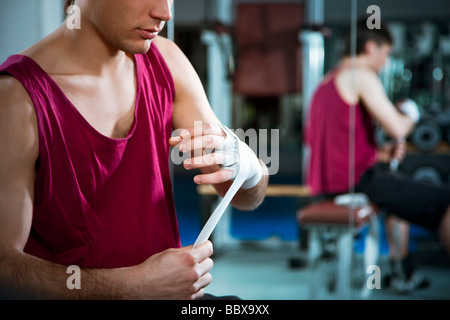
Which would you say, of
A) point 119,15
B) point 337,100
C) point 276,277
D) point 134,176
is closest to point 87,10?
point 119,15

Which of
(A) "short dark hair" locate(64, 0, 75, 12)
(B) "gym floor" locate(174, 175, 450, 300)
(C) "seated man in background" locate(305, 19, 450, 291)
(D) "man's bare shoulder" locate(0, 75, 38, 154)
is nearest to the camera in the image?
(D) "man's bare shoulder" locate(0, 75, 38, 154)

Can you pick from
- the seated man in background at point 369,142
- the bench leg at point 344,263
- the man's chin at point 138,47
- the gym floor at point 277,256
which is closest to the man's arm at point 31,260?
the man's chin at point 138,47

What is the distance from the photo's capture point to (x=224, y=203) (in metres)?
0.57

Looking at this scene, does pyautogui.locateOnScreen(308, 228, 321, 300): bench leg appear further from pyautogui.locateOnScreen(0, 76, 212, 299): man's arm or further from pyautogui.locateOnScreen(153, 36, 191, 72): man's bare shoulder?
pyautogui.locateOnScreen(0, 76, 212, 299): man's arm

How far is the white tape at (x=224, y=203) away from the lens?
0.57 metres

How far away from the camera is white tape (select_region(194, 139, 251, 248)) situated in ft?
1.87

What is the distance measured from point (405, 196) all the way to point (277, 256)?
821mm

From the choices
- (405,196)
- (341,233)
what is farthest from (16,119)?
(341,233)

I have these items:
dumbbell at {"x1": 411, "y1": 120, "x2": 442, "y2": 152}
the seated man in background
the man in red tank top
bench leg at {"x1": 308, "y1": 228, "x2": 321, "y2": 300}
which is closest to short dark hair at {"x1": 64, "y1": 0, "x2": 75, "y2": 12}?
the man in red tank top

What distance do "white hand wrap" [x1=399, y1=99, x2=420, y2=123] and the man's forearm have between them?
1.36m

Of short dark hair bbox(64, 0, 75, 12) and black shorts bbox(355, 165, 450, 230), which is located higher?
short dark hair bbox(64, 0, 75, 12)

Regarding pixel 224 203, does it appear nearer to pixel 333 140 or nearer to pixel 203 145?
pixel 203 145

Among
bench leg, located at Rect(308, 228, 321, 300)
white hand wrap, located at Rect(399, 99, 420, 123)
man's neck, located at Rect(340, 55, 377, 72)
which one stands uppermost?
man's neck, located at Rect(340, 55, 377, 72)
